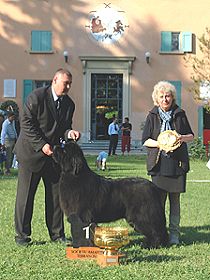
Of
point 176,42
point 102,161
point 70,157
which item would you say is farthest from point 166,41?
point 70,157

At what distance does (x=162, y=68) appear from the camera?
104 feet

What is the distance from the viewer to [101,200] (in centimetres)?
603

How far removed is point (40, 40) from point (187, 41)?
7637 millimetres

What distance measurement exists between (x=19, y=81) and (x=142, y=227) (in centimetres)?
2610

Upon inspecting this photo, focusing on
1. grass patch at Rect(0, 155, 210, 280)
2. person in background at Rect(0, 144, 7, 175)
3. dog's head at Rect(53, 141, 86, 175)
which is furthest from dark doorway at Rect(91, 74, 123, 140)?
dog's head at Rect(53, 141, 86, 175)

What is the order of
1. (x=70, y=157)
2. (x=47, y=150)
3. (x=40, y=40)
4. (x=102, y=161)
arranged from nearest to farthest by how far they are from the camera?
(x=70, y=157), (x=47, y=150), (x=102, y=161), (x=40, y=40)

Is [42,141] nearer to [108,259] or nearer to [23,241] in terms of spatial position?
[23,241]

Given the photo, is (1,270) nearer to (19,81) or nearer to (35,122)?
(35,122)

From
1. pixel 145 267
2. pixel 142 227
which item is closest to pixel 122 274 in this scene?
pixel 145 267

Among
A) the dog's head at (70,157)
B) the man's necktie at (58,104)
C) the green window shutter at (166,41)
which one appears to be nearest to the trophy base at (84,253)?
the dog's head at (70,157)

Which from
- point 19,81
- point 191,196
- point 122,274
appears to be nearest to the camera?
point 122,274

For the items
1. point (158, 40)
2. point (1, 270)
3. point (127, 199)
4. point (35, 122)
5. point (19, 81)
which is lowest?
point (1, 270)

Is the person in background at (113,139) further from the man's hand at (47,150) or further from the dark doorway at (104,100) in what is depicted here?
the man's hand at (47,150)

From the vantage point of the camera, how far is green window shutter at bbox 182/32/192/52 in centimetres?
3109
